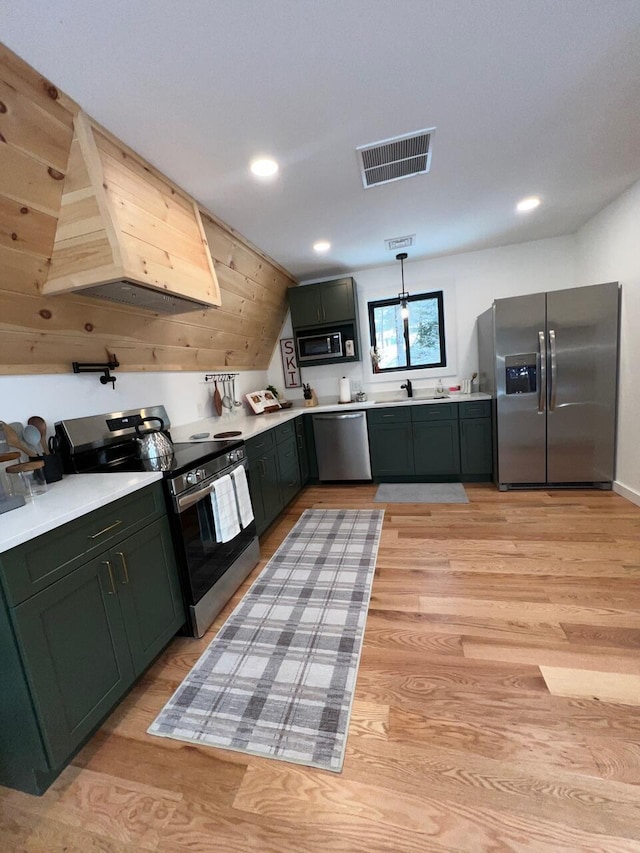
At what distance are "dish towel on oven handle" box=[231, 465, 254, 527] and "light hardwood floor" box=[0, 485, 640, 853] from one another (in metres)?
0.60

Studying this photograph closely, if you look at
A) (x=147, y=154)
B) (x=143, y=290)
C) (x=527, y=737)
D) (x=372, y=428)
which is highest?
(x=147, y=154)

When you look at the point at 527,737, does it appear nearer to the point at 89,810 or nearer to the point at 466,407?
the point at 89,810

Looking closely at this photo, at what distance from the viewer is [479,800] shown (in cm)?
107

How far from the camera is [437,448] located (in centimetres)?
374

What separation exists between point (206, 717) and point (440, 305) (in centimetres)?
422

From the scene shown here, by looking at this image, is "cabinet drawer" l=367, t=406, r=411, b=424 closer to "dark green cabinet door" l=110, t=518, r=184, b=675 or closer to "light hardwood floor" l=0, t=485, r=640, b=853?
"light hardwood floor" l=0, t=485, r=640, b=853

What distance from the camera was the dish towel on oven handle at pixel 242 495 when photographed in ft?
7.38

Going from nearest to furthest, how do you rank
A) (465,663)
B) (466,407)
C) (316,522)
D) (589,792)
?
1. (589,792)
2. (465,663)
3. (316,522)
4. (466,407)

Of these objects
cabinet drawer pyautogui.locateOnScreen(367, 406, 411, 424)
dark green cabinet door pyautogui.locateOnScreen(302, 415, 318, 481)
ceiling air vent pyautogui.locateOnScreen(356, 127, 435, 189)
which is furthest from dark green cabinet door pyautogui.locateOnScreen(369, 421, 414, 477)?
ceiling air vent pyautogui.locateOnScreen(356, 127, 435, 189)

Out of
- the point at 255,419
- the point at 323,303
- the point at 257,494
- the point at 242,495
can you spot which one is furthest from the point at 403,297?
the point at 242,495

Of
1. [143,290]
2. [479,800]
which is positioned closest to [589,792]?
[479,800]

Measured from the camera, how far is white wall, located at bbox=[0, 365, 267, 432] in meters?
1.77

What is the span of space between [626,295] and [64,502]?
4074 millimetres

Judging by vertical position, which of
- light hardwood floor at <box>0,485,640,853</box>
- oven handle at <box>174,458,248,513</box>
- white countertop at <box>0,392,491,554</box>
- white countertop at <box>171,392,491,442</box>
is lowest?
light hardwood floor at <box>0,485,640,853</box>
